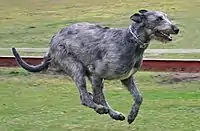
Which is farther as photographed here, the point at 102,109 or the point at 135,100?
the point at 135,100

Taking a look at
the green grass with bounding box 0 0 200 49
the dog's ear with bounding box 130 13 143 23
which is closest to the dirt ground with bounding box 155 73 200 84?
the dog's ear with bounding box 130 13 143 23

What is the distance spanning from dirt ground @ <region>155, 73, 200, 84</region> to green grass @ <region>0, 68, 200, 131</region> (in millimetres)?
144

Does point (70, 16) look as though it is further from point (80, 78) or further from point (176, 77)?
point (80, 78)

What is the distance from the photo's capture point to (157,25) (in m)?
7.89

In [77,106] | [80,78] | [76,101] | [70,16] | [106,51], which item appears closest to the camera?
[106,51]

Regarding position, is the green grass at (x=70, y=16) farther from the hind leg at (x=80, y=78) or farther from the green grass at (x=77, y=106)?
the hind leg at (x=80, y=78)

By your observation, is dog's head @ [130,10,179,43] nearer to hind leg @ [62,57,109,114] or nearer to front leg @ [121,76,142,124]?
front leg @ [121,76,142,124]

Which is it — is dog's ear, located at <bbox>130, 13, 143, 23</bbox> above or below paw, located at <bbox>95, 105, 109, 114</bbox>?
above

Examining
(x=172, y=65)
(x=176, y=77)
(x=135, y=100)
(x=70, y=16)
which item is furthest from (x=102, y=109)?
(x=70, y=16)

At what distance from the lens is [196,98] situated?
10.9m

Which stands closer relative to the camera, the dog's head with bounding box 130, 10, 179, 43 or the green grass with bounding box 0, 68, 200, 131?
the dog's head with bounding box 130, 10, 179, 43

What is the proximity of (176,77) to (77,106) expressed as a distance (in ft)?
10.8

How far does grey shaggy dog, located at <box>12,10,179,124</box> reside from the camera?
8.02m

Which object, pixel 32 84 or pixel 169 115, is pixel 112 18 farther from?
pixel 169 115
